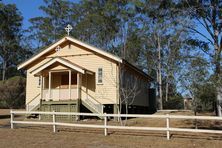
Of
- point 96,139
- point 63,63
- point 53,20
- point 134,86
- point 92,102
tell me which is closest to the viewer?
point 96,139

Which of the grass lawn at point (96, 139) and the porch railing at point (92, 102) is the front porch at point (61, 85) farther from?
the grass lawn at point (96, 139)

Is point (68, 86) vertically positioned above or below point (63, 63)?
below

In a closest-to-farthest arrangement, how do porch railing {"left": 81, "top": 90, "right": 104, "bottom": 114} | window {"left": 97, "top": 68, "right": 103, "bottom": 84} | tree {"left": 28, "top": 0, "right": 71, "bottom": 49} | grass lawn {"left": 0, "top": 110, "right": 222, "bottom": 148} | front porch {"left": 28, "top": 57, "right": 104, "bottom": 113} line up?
grass lawn {"left": 0, "top": 110, "right": 222, "bottom": 148}
porch railing {"left": 81, "top": 90, "right": 104, "bottom": 114}
front porch {"left": 28, "top": 57, "right": 104, "bottom": 113}
window {"left": 97, "top": 68, "right": 103, "bottom": 84}
tree {"left": 28, "top": 0, "right": 71, "bottom": 49}

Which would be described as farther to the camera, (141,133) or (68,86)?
(68,86)

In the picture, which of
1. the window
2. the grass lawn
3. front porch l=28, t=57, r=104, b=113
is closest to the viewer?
the grass lawn

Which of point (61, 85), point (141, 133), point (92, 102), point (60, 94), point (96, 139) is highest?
point (61, 85)

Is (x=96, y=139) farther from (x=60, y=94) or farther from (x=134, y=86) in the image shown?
(x=134, y=86)

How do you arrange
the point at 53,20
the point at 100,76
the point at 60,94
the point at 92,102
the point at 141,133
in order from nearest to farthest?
1. the point at 141,133
2. the point at 92,102
3. the point at 60,94
4. the point at 100,76
5. the point at 53,20

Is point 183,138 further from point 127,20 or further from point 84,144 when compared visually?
point 127,20

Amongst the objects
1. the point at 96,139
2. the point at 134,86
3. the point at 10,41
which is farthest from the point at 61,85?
the point at 10,41

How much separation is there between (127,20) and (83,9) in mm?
9810

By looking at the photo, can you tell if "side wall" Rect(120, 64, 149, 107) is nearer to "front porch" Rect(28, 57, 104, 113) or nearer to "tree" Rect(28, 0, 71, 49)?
"front porch" Rect(28, 57, 104, 113)

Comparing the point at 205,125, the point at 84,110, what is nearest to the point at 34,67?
the point at 84,110

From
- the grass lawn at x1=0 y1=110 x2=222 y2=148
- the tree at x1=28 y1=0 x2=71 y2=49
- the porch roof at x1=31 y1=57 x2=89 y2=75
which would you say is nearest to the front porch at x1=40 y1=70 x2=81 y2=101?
the porch roof at x1=31 y1=57 x2=89 y2=75
